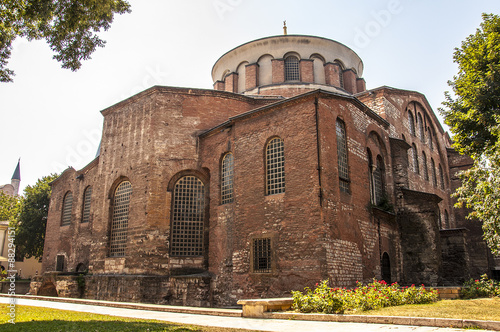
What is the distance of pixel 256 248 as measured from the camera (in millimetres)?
14875

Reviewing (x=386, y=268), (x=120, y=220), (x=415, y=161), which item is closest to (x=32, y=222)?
(x=120, y=220)

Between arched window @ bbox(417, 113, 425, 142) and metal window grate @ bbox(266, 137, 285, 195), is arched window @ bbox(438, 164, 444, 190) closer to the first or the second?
arched window @ bbox(417, 113, 425, 142)

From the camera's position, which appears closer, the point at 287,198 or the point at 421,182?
the point at 287,198

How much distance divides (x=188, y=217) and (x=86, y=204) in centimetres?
864

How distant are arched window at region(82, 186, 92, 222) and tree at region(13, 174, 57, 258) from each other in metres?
10.6

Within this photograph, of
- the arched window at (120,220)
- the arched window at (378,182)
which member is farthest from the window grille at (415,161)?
the arched window at (120,220)

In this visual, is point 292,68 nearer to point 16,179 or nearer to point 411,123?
point 411,123

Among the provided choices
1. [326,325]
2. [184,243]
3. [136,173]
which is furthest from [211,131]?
[326,325]

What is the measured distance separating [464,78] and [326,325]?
12.9 metres

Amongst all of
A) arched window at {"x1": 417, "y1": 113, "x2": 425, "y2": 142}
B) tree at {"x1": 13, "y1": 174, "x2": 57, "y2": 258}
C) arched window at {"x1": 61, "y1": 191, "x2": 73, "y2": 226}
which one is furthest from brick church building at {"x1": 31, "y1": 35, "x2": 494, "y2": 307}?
A: tree at {"x1": 13, "y1": 174, "x2": 57, "y2": 258}

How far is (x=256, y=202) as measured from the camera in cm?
1535

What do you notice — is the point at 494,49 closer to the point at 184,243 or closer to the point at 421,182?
the point at 421,182

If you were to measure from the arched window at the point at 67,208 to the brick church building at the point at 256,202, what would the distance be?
124cm

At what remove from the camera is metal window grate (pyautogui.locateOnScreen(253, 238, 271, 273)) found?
1441 centimetres
